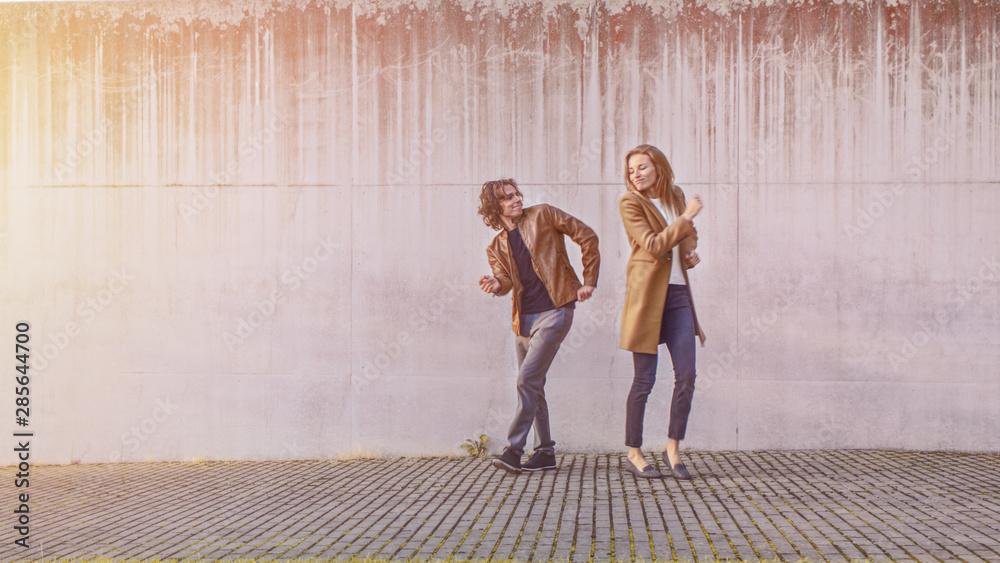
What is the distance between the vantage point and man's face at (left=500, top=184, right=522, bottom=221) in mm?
5961

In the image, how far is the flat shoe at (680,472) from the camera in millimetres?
5297

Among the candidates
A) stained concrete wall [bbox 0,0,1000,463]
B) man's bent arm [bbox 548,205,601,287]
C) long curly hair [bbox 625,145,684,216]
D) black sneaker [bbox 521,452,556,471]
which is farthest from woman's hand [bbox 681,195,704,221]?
black sneaker [bbox 521,452,556,471]

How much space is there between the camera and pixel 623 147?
22.0ft

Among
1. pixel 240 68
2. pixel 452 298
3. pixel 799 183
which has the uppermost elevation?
pixel 240 68

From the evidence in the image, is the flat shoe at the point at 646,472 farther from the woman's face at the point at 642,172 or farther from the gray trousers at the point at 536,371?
the woman's face at the point at 642,172

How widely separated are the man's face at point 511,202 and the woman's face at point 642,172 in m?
0.81

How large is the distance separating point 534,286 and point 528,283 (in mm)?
48

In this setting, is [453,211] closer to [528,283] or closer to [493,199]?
[493,199]

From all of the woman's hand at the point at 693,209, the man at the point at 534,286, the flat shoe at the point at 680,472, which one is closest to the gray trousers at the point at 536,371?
the man at the point at 534,286

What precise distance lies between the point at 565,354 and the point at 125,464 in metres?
3.65

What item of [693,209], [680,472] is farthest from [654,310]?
[680,472]

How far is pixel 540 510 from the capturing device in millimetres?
4441

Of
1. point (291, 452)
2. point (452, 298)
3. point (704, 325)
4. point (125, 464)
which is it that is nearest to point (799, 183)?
point (704, 325)

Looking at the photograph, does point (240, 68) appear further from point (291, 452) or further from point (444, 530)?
point (444, 530)
